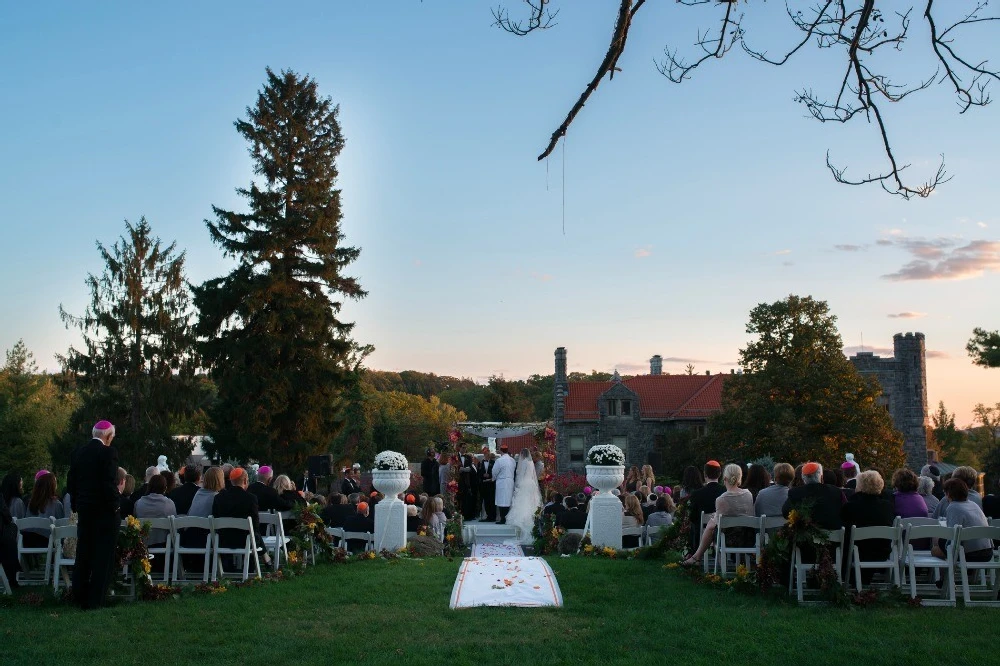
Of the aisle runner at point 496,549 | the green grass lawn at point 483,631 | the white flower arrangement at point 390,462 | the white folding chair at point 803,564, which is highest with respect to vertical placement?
the white flower arrangement at point 390,462

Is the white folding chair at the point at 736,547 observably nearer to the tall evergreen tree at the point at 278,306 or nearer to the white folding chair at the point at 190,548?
the white folding chair at the point at 190,548

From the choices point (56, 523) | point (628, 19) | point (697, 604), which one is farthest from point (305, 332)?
point (628, 19)

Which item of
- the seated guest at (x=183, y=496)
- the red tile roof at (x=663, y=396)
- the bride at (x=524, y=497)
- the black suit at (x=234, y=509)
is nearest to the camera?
the black suit at (x=234, y=509)

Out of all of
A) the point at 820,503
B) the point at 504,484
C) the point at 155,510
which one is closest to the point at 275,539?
the point at 155,510

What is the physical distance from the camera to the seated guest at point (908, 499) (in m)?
9.73

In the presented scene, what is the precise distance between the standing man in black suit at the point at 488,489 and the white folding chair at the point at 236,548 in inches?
406

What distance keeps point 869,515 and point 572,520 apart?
627 cm

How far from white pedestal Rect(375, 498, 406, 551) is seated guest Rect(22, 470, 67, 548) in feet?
14.0

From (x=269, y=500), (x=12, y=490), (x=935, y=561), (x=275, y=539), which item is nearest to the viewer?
(x=935, y=561)

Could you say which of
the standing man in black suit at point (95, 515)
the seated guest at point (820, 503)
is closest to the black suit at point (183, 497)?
the standing man in black suit at point (95, 515)

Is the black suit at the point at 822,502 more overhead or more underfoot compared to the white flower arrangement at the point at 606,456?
more underfoot

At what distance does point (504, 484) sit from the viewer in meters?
19.0

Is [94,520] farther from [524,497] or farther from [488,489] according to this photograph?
[488,489]

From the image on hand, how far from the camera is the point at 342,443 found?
6044cm
